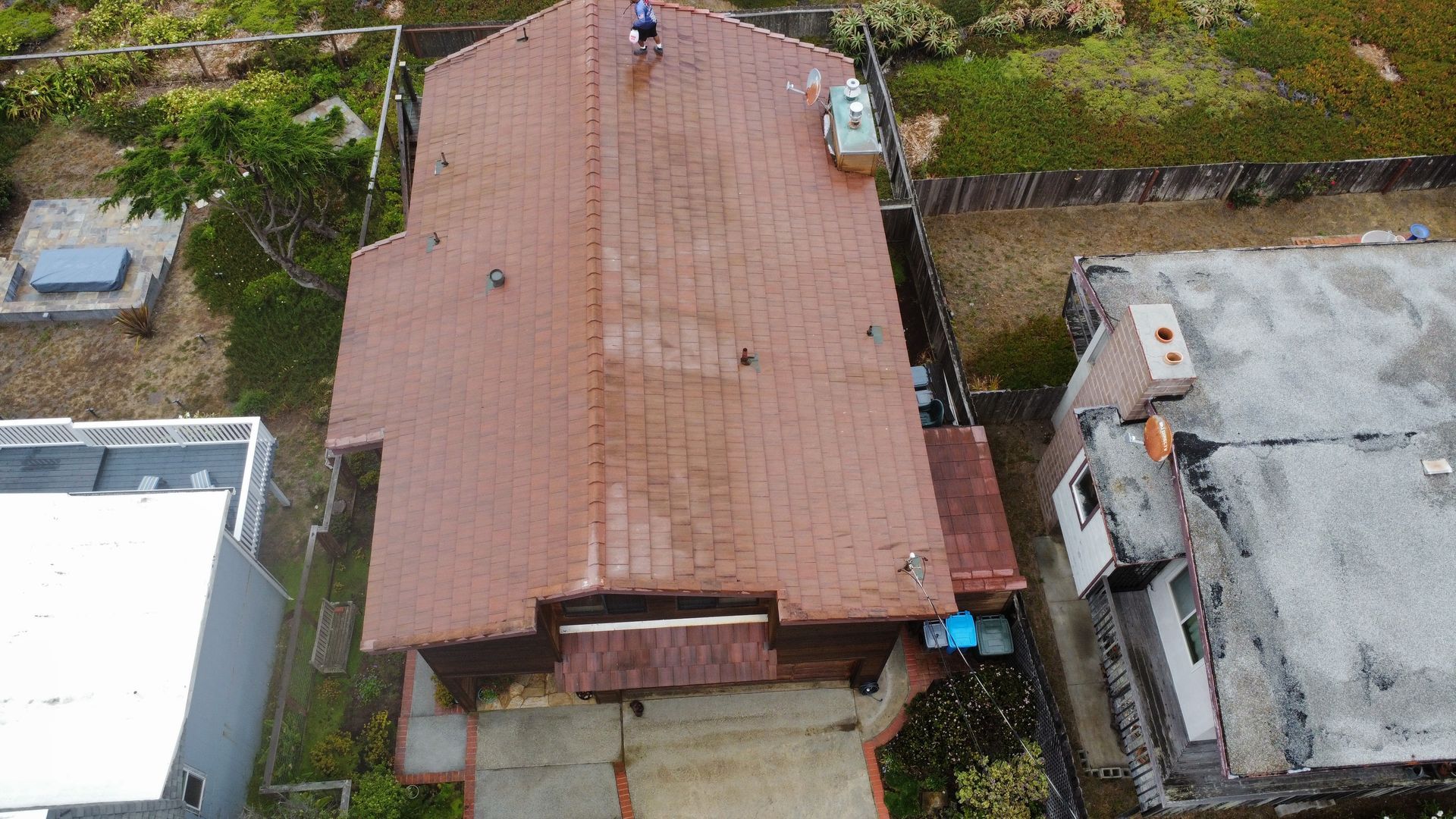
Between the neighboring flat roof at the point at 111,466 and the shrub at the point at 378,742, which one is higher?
the neighboring flat roof at the point at 111,466

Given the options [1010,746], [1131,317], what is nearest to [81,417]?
[1010,746]

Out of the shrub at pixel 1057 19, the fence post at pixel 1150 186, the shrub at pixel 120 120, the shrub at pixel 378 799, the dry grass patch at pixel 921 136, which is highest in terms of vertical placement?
the shrub at pixel 1057 19

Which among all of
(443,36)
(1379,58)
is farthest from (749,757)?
(1379,58)

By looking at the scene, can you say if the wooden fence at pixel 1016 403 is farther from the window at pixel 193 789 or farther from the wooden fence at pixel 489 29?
the window at pixel 193 789

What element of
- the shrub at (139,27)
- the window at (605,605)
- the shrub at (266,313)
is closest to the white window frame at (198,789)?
the window at (605,605)

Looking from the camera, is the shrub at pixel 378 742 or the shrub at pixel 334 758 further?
the shrub at pixel 378 742
